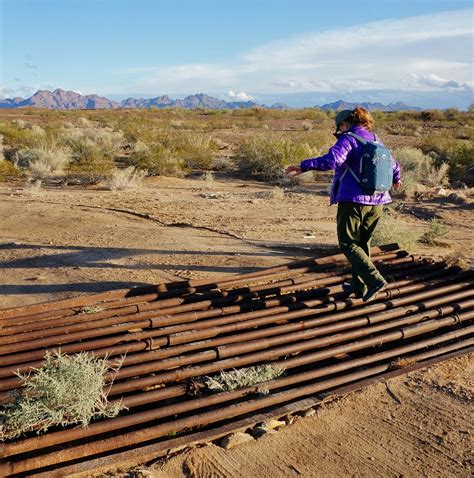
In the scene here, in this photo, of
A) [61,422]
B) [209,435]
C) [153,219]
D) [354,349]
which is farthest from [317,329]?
[153,219]

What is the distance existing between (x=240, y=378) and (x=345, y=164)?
6.69 feet

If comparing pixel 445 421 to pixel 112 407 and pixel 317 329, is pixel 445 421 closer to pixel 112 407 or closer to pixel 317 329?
pixel 317 329

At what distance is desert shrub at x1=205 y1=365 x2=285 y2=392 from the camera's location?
4.05 meters

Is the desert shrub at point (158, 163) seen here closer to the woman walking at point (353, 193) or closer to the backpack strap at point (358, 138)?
the woman walking at point (353, 193)

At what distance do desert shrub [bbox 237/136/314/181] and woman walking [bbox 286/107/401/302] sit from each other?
10566mm

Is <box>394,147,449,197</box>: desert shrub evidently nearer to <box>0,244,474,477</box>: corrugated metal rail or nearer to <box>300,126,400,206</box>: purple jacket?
<box>0,244,474,477</box>: corrugated metal rail

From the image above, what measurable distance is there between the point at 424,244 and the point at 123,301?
206 inches

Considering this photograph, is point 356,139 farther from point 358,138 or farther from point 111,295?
point 111,295

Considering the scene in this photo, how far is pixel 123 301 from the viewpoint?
5406 millimetres

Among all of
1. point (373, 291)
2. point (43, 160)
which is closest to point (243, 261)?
point (373, 291)

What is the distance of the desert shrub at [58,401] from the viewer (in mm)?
3371

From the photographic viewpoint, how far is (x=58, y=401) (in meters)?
3.46

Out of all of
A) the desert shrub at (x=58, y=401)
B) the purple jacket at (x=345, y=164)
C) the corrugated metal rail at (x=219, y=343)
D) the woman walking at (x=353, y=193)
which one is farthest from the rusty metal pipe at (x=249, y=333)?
the purple jacket at (x=345, y=164)

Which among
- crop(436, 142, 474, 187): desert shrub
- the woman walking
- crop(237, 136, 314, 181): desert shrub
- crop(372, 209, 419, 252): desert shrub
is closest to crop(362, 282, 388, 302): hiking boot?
the woman walking
